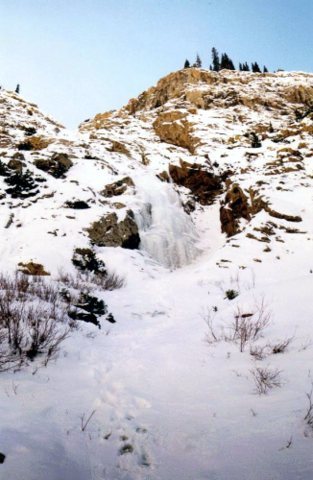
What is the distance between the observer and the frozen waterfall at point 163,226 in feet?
58.6

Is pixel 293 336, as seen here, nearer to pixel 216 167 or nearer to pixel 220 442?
pixel 220 442

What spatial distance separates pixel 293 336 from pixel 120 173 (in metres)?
19.4

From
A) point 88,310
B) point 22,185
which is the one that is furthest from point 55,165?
point 88,310

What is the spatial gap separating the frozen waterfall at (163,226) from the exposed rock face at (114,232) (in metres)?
0.73

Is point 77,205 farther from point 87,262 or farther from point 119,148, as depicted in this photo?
point 119,148

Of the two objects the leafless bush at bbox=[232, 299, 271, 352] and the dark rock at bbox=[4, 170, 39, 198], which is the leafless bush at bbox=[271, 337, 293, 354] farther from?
the dark rock at bbox=[4, 170, 39, 198]

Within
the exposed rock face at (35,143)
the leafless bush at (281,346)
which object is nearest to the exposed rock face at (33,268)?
the leafless bush at (281,346)

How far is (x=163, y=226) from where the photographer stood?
19.2m

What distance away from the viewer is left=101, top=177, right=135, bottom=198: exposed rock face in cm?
1952

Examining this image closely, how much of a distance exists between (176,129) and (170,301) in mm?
31707

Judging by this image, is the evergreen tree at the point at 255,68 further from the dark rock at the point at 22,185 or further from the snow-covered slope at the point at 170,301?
the dark rock at the point at 22,185

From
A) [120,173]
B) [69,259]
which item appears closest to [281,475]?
[69,259]

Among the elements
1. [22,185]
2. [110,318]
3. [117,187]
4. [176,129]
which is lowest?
→ [110,318]

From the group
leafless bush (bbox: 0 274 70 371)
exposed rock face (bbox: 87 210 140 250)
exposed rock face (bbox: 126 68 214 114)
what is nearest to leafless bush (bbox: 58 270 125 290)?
exposed rock face (bbox: 87 210 140 250)
